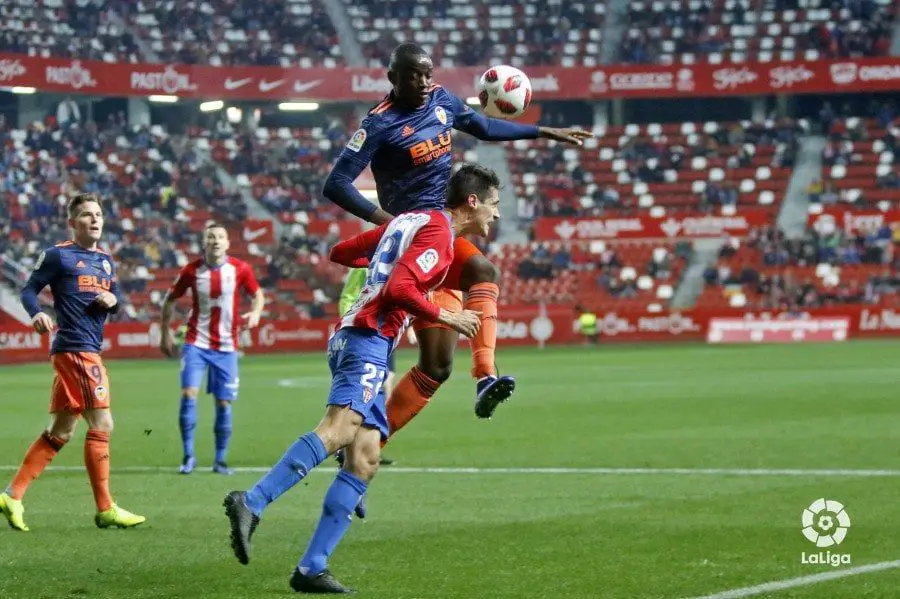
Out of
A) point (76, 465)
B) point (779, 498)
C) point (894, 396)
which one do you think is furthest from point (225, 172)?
point (779, 498)

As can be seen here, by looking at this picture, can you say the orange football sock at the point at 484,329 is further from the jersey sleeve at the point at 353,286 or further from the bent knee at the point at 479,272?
the jersey sleeve at the point at 353,286

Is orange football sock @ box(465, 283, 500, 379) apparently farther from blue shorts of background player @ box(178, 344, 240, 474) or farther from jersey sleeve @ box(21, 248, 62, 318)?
blue shorts of background player @ box(178, 344, 240, 474)

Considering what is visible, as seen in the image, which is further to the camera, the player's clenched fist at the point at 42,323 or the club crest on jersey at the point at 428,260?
the player's clenched fist at the point at 42,323

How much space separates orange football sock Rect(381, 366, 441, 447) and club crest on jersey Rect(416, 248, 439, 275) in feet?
6.73

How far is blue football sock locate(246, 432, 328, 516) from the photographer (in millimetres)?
6193

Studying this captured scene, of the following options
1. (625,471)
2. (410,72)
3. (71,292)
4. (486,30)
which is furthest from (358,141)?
(486,30)

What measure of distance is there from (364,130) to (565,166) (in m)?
39.1

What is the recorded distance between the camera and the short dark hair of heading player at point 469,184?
791 centimetres

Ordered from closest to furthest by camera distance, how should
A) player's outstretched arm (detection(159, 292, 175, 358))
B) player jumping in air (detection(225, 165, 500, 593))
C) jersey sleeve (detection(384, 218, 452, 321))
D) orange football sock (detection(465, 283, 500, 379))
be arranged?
player jumping in air (detection(225, 165, 500, 593)), jersey sleeve (detection(384, 218, 452, 321)), orange football sock (detection(465, 283, 500, 379)), player's outstretched arm (detection(159, 292, 175, 358))

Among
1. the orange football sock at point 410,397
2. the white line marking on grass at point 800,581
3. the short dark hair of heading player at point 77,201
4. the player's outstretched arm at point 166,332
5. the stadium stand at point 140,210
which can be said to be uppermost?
the short dark hair of heading player at point 77,201

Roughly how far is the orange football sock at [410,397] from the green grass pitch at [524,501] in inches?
26.1

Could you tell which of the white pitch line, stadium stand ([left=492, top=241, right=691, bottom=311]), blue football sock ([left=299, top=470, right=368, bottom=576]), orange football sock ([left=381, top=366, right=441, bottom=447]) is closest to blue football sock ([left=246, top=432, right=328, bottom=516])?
blue football sock ([left=299, top=470, right=368, bottom=576])

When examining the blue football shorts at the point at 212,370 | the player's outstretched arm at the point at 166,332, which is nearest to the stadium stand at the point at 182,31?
the blue football shorts at the point at 212,370

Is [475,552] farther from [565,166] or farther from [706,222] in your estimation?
[565,166]
